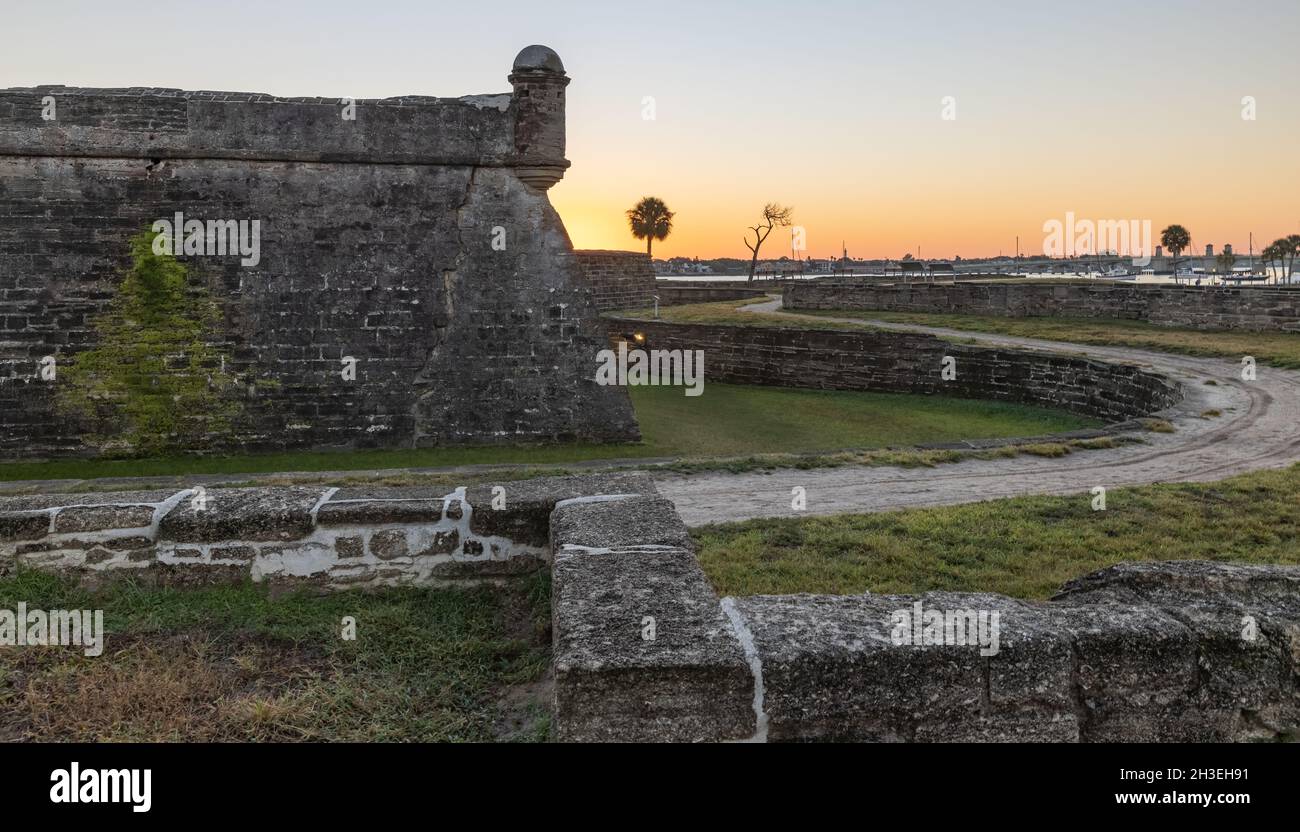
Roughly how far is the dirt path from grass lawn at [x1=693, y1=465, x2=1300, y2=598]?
23.1 inches

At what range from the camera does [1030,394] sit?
15930 millimetres

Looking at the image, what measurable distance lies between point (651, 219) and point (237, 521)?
208 feet

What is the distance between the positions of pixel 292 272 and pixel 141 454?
9.24 feet

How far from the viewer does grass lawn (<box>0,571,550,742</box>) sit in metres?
3.00

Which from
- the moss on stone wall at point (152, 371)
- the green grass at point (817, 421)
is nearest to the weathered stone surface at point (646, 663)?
the green grass at point (817, 421)

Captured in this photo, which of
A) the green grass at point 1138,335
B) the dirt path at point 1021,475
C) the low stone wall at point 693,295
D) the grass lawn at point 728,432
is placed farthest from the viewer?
the low stone wall at point 693,295

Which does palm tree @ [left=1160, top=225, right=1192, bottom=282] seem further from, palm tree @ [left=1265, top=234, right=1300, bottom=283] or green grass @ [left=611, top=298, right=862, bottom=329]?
green grass @ [left=611, top=298, right=862, bottom=329]

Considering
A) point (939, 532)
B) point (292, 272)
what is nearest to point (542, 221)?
point (292, 272)

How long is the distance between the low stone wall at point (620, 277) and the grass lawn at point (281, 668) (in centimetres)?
2846

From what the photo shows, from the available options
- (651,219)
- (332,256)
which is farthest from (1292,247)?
(332,256)

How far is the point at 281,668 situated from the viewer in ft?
11.3

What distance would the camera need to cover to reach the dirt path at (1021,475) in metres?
8.06

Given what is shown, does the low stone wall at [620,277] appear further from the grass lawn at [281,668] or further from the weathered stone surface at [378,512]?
the grass lawn at [281,668]
